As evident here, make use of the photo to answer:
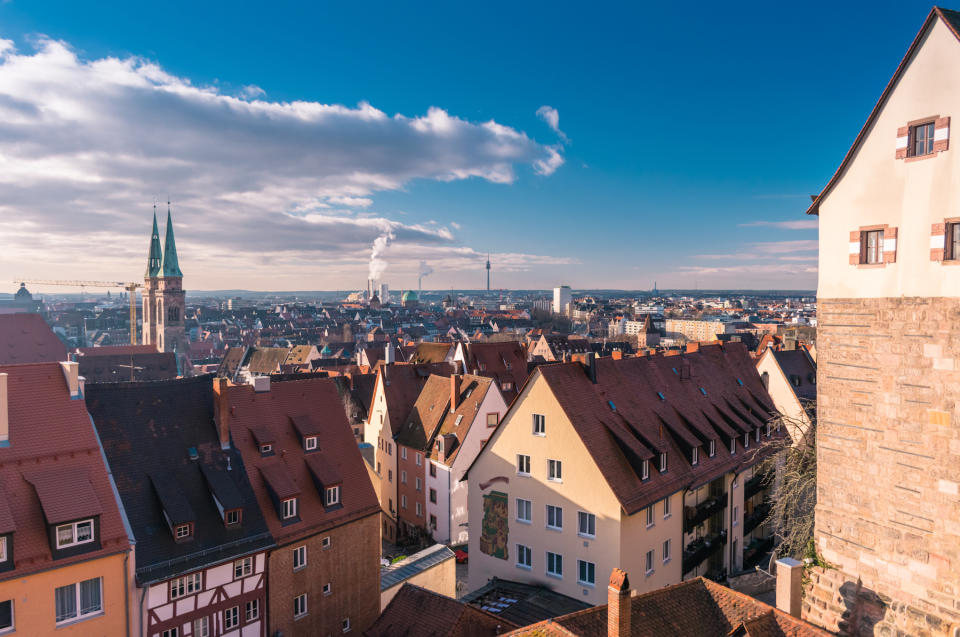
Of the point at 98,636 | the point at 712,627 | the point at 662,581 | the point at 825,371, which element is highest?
the point at 825,371

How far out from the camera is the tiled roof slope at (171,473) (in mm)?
18859

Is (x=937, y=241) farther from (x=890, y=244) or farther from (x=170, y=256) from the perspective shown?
(x=170, y=256)

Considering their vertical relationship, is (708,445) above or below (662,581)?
above

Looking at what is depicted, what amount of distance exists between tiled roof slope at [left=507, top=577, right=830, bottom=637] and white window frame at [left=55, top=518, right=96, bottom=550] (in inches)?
479

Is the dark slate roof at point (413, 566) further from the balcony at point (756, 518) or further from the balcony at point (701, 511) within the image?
the balcony at point (756, 518)

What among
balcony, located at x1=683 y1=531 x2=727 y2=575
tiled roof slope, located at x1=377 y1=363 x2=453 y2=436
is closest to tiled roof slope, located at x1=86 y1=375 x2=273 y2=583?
balcony, located at x1=683 y1=531 x2=727 y2=575

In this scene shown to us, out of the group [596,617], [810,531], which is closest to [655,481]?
[810,531]

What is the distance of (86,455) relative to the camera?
61.7 feet

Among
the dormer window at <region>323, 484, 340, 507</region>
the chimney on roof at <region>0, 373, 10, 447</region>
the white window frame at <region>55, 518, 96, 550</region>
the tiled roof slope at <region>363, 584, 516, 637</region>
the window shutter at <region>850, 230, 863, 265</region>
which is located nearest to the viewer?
the window shutter at <region>850, 230, 863, 265</region>

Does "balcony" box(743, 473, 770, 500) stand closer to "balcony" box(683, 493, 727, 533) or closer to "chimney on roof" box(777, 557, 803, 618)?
"balcony" box(683, 493, 727, 533)

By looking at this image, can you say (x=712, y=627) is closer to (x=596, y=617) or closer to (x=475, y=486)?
(x=596, y=617)

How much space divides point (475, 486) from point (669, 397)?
1043cm

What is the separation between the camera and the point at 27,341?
180 ft

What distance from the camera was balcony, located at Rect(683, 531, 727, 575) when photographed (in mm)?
25406
